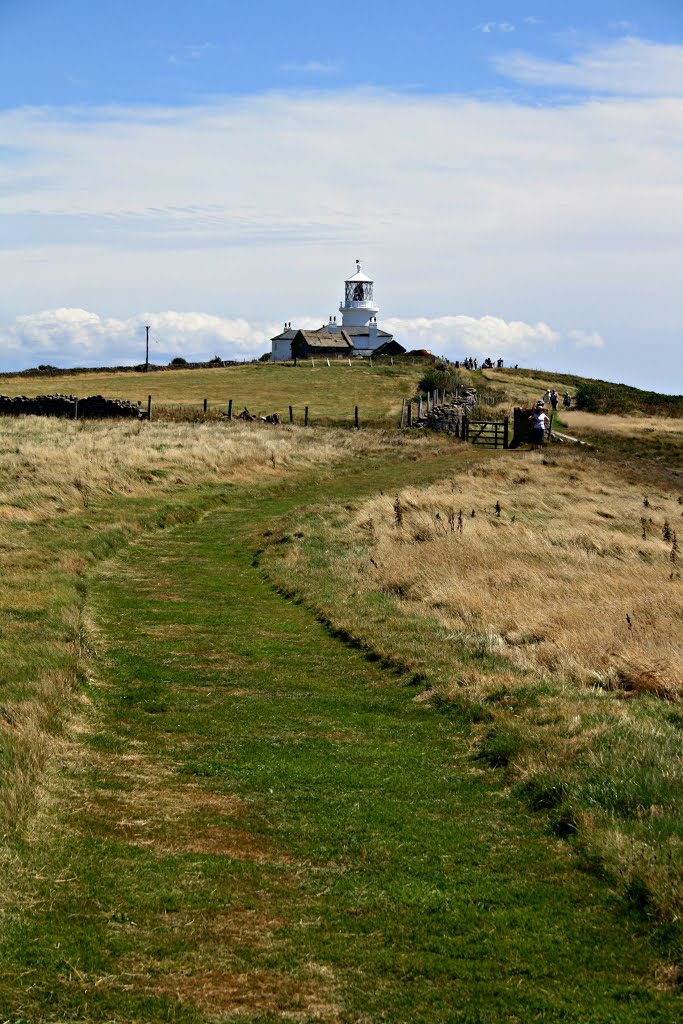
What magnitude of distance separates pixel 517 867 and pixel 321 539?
15.0 m

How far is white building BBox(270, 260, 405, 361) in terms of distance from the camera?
429 ft

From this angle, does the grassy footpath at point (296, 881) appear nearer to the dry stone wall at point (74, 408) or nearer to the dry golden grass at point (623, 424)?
the dry stone wall at point (74, 408)

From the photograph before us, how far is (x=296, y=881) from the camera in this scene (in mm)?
7027

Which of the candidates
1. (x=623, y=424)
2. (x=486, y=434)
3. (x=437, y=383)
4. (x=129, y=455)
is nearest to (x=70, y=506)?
(x=129, y=455)

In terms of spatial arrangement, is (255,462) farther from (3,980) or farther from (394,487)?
(3,980)

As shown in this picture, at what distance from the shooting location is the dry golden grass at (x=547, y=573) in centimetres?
1330

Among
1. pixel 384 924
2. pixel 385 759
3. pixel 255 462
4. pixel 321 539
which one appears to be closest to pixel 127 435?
pixel 255 462

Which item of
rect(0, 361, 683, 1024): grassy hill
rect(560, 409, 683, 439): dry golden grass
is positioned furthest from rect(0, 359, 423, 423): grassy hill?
rect(0, 361, 683, 1024): grassy hill

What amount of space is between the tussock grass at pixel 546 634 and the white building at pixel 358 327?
102m

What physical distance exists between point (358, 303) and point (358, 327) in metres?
4.51

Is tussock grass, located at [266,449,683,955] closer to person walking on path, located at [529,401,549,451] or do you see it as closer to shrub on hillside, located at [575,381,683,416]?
person walking on path, located at [529,401,549,451]

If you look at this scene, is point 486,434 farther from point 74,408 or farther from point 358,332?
point 358,332

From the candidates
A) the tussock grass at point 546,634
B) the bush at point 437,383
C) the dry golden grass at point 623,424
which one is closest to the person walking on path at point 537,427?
the dry golden grass at point 623,424

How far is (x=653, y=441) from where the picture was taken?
56250 mm
